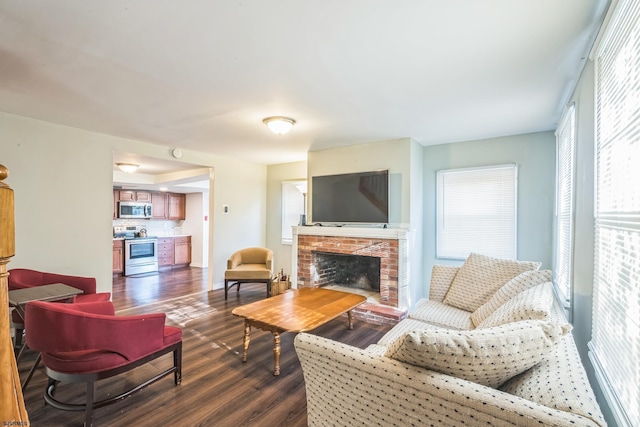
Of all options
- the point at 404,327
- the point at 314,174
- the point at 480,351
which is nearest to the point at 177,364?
the point at 404,327

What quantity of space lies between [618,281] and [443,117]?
233 centimetres

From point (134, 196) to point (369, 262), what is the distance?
6.02 m

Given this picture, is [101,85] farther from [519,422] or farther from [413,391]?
[519,422]

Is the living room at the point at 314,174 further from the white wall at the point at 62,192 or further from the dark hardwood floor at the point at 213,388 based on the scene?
the dark hardwood floor at the point at 213,388

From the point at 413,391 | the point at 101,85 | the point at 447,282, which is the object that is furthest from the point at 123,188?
the point at 413,391

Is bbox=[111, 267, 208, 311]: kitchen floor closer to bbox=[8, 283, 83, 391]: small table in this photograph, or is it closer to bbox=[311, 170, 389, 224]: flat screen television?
bbox=[8, 283, 83, 391]: small table

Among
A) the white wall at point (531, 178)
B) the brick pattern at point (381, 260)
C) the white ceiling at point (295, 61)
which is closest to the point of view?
the white ceiling at point (295, 61)

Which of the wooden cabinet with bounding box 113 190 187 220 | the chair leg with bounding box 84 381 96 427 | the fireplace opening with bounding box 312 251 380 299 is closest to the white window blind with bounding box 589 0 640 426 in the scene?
the chair leg with bounding box 84 381 96 427

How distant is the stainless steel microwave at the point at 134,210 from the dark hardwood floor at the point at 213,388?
463 cm

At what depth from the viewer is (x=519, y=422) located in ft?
2.89

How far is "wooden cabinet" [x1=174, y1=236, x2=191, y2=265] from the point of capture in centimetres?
779

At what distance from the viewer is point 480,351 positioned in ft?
3.52

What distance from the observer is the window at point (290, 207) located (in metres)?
5.88

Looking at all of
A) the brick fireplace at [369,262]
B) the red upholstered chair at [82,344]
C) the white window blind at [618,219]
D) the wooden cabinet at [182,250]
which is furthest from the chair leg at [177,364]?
the wooden cabinet at [182,250]
